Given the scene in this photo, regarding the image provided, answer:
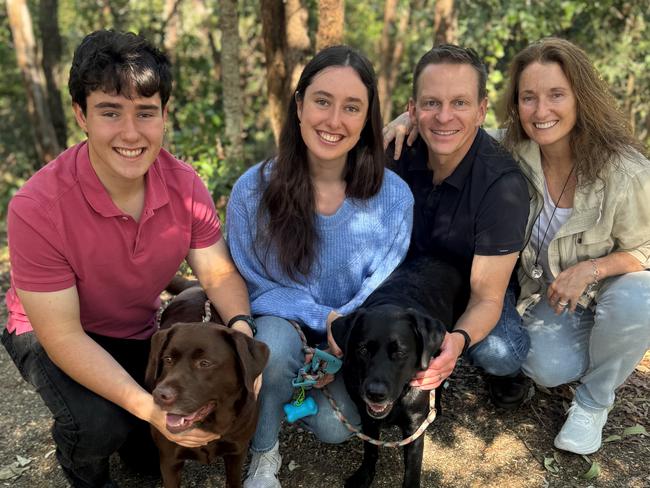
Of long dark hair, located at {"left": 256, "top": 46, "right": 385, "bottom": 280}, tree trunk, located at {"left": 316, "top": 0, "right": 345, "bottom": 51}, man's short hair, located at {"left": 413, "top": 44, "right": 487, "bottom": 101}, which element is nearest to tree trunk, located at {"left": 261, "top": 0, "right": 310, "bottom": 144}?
tree trunk, located at {"left": 316, "top": 0, "right": 345, "bottom": 51}

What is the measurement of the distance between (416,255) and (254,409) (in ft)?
4.81

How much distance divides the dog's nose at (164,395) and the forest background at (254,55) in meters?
3.30

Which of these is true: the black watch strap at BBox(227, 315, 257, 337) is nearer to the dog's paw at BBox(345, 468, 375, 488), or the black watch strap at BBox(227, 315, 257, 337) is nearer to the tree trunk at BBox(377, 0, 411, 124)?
the dog's paw at BBox(345, 468, 375, 488)

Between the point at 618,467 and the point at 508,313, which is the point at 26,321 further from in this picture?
the point at 618,467

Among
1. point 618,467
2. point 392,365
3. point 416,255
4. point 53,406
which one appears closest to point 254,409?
point 392,365

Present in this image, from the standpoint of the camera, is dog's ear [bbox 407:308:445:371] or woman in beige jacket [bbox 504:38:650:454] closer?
dog's ear [bbox 407:308:445:371]

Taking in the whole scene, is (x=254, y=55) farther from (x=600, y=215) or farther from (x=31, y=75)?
(x=600, y=215)

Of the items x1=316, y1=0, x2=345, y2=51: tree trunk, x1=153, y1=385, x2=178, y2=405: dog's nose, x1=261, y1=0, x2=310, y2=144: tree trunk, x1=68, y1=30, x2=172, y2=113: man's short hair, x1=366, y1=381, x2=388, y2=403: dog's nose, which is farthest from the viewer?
x1=261, y1=0, x2=310, y2=144: tree trunk

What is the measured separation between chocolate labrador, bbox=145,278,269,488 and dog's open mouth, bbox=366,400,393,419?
0.54 m

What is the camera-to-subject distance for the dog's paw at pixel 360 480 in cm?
321

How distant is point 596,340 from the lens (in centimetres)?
341

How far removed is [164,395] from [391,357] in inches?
41.0

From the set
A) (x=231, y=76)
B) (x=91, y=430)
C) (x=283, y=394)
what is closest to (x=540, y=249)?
(x=283, y=394)

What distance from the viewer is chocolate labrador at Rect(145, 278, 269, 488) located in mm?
2492
